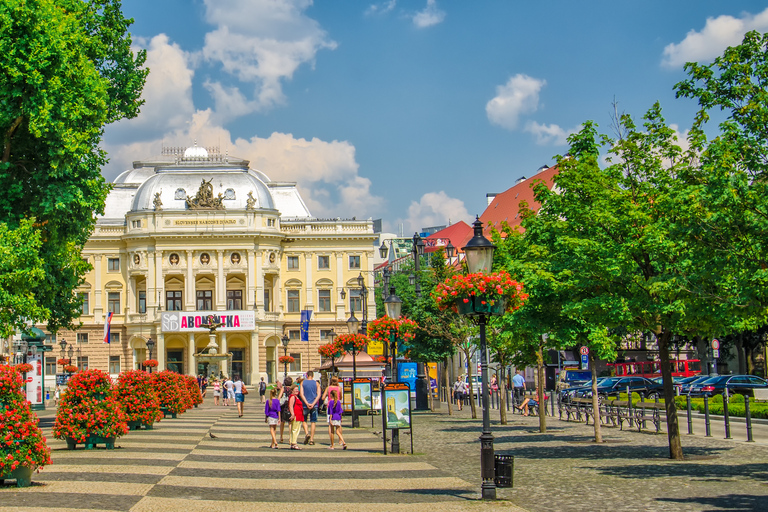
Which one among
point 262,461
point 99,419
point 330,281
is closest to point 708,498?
point 262,461

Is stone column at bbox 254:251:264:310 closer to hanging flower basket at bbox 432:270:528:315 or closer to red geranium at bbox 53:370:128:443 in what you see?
red geranium at bbox 53:370:128:443

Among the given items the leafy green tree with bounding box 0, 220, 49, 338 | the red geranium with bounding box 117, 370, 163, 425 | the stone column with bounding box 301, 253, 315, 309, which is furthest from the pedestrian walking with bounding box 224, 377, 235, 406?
the stone column with bounding box 301, 253, 315, 309

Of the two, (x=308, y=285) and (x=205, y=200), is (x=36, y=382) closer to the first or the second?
(x=205, y=200)

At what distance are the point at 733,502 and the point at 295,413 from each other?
12.6 meters

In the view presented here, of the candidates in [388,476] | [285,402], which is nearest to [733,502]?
[388,476]

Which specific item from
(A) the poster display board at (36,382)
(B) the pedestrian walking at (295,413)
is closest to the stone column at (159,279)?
(A) the poster display board at (36,382)

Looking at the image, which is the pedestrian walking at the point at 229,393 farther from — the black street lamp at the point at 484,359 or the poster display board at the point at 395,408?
the black street lamp at the point at 484,359

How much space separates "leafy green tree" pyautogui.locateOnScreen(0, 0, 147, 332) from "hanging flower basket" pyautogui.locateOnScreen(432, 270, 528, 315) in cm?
1495

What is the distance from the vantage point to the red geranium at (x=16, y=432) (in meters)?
13.8

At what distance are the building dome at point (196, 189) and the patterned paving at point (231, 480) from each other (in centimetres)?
6330

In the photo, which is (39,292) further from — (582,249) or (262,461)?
(582,249)

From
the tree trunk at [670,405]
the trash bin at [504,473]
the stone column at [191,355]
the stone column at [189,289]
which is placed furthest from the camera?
the stone column at [189,289]

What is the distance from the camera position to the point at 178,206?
85.2 m

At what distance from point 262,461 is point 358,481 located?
4.15 meters
